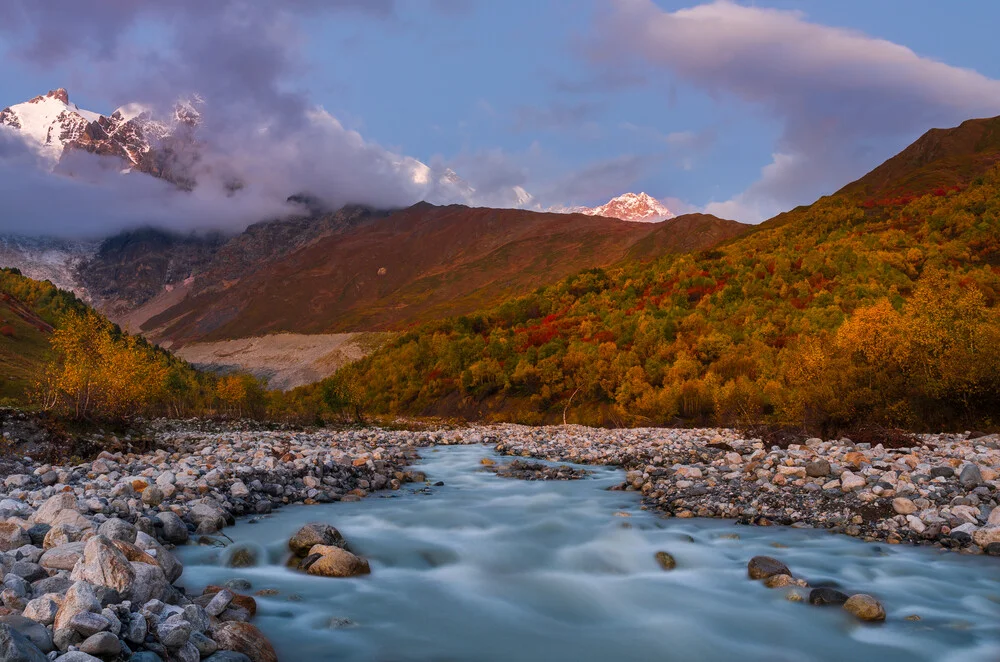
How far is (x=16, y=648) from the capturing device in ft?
15.8

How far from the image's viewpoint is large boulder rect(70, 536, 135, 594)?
6.77 m

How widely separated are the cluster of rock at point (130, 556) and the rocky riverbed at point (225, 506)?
2cm

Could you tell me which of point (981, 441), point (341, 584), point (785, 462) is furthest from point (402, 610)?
point (981, 441)

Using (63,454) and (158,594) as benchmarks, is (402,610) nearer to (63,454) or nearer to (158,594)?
(158,594)

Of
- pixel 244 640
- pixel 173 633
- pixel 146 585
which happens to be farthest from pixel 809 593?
pixel 146 585

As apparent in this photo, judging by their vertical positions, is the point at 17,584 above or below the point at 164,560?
above

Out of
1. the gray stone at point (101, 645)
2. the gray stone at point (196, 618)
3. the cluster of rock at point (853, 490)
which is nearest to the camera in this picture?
the gray stone at point (101, 645)

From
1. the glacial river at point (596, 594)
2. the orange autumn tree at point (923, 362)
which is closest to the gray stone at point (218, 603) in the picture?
the glacial river at point (596, 594)

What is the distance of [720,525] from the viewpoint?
1479 cm

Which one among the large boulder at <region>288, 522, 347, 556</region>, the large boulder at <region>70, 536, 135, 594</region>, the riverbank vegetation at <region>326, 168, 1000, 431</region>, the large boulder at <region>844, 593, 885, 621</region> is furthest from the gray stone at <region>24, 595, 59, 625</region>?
the riverbank vegetation at <region>326, 168, 1000, 431</region>

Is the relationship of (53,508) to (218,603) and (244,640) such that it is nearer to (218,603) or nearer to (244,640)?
(218,603)

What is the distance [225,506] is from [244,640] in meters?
9.08

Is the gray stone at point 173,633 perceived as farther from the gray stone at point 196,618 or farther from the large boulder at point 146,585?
the large boulder at point 146,585

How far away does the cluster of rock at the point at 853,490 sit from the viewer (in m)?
12.8
